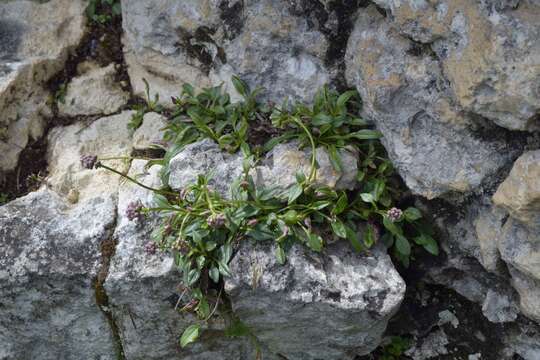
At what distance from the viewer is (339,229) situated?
144 inches

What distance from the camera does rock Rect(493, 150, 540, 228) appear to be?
3051 mm

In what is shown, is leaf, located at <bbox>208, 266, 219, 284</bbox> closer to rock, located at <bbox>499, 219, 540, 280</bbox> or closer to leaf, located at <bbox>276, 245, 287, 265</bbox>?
leaf, located at <bbox>276, 245, 287, 265</bbox>

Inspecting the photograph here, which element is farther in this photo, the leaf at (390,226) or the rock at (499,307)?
the rock at (499,307)

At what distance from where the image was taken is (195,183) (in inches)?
152

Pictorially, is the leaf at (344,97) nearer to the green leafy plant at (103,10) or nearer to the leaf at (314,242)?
the leaf at (314,242)

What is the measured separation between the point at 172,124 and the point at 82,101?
837mm

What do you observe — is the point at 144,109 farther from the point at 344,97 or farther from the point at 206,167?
the point at 344,97

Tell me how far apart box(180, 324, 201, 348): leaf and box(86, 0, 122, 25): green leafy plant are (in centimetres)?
245

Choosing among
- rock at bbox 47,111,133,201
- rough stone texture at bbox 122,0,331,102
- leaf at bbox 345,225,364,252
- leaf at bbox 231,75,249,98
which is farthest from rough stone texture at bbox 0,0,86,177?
leaf at bbox 345,225,364,252

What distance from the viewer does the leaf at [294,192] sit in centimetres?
368

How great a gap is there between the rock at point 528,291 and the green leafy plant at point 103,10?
3306 millimetres

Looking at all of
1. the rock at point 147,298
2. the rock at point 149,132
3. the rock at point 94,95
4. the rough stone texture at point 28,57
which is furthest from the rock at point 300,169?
the rough stone texture at point 28,57

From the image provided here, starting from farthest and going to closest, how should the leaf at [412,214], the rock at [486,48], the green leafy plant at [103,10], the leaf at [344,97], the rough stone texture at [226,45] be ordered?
the green leafy plant at [103,10] < the rough stone texture at [226,45] < the leaf at [344,97] < the leaf at [412,214] < the rock at [486,48]

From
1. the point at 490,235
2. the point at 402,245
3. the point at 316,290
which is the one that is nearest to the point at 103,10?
the point at 316,290
